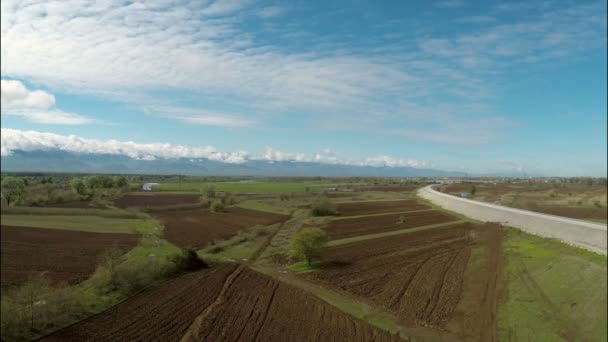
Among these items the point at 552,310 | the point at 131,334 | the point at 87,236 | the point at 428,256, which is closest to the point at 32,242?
the point at 87,236

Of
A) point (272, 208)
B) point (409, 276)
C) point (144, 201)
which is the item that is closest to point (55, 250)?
point (144, 201)

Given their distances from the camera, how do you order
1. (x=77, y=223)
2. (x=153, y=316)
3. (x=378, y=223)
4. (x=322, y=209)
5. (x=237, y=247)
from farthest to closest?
(x=322, y=209) → (x=378, y=223) → (x=237, y=247) → (x=77, y=223) → (x=153, y=316)

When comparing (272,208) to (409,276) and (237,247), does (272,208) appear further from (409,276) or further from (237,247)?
(409,276)

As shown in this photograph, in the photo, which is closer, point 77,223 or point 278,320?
point 278,320

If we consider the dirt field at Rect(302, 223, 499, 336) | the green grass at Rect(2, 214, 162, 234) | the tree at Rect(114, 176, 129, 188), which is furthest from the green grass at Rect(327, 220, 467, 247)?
the tree at Rect(114, 176, 129, 188)

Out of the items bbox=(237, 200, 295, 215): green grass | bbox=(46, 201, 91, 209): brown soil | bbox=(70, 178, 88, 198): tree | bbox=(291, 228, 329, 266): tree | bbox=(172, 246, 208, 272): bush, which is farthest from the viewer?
bbox=(237, 200, 295, 215): green grass

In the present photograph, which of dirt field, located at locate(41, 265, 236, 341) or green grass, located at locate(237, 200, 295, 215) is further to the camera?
green grass, located at locate(237, 200, 295, 215)

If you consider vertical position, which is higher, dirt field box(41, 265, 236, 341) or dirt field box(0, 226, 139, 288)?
dirt field box(0, 226, 139, 288)

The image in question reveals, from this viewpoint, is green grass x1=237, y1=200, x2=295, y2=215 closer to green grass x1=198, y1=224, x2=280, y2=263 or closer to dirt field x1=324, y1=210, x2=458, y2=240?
dirt field x1=324, y1=210, x2=458, y2=240
